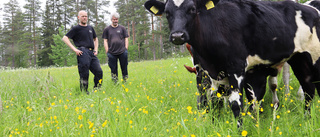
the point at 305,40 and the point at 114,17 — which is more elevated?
the point at 114,17

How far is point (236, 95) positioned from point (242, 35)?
0.82 metres

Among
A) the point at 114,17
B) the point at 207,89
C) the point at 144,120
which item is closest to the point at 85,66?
the point at 114,17

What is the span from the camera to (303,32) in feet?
10.2

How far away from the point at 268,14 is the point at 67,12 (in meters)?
45.0

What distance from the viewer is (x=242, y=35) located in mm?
2832

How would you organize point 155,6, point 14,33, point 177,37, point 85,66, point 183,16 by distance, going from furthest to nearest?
point 14,33 → point 85,66 → point 155,6 → point 183,16 → point 177,37

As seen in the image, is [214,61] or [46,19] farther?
→ [46,19]

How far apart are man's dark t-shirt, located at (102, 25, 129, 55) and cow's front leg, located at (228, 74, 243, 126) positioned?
4232mm

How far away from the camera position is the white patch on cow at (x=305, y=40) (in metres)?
3.09

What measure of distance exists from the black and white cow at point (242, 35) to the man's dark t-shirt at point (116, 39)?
3.24 metres

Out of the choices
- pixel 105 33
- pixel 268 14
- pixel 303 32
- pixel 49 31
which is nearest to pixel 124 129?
pixel 268 14

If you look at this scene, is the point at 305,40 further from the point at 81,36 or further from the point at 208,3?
the point at 81,36

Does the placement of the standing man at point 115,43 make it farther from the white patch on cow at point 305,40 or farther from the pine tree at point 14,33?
the pine tree at point 14,33

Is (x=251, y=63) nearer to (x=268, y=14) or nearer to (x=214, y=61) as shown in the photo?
(x=214, y=61)
